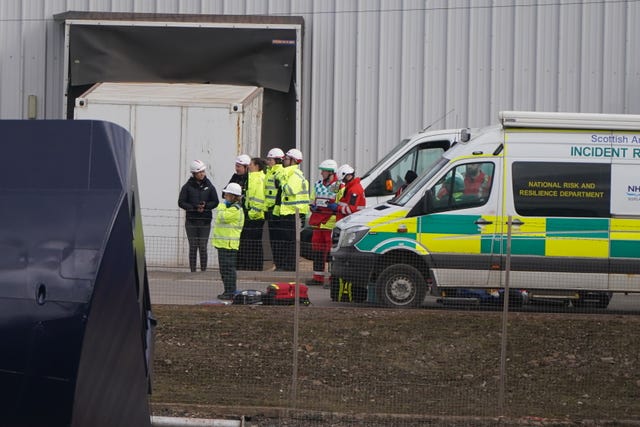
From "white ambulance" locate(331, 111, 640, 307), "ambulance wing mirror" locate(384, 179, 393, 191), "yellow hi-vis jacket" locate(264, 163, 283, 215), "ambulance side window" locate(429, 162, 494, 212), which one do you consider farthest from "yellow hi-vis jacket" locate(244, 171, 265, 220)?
"ambulance side window" locate(429, 162, 494, 212)

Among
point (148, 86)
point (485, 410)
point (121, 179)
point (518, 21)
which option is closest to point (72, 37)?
point (148, 86)

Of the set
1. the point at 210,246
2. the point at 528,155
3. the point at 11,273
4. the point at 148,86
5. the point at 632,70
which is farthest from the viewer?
the point at 632,70

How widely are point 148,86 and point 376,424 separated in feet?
38.0

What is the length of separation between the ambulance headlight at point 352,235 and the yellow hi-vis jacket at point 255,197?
296 cm

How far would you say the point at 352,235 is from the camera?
44.9ft

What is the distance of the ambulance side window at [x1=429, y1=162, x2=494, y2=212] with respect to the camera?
44.6 feet

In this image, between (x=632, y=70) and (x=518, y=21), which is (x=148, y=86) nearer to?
(x=518, y=21)

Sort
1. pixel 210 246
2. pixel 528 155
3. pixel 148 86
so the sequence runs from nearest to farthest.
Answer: pixel 210 246, pixel 528 155, pixel 148 86

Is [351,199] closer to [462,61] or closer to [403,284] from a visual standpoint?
[403,284]

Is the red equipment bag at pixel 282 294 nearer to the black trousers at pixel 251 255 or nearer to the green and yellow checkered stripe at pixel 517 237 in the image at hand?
the black trousers at pixel 251 255

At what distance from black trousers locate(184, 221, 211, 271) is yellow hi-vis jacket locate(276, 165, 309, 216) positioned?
2.09 meters

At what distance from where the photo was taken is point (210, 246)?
1279 centimetres

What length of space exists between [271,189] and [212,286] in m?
4.74

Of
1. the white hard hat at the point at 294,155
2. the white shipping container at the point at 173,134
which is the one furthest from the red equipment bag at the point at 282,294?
the white shipping container at the point at 173,134
